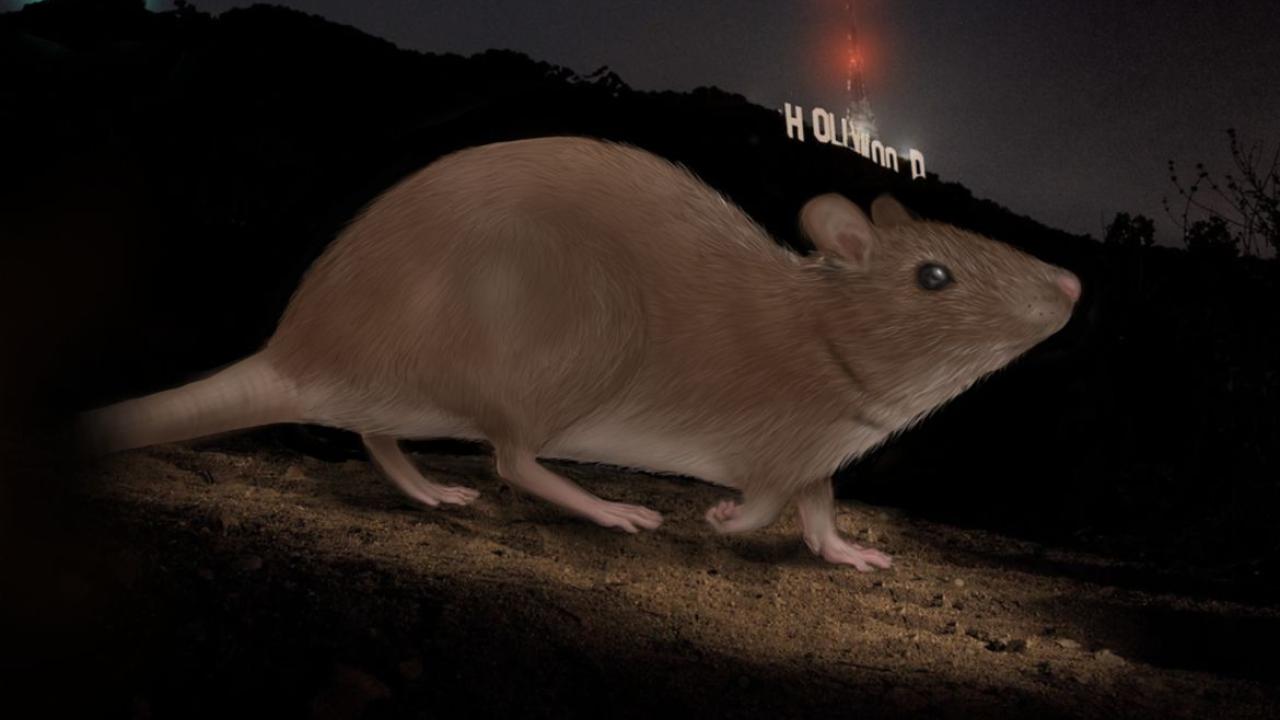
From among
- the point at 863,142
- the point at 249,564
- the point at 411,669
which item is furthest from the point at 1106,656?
the point at 863,142

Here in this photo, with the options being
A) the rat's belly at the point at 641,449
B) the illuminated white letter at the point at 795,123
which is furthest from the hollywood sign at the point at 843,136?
the rat's belly at the point at 641,449

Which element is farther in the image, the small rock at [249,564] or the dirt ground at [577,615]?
the small rock at [249,564]

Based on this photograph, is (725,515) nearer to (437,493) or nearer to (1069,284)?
(437,493)

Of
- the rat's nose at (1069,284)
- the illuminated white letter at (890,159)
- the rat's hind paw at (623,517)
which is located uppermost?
the illuminated white letter at (890,159)

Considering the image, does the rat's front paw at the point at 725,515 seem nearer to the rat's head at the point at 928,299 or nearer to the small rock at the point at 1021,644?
the rat's head at the point at 928,299

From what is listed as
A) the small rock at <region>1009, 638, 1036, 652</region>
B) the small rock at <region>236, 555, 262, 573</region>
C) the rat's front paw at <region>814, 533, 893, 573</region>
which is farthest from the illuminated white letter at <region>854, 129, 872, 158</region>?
the small rock at <region>236, 555, 262, 573</region>

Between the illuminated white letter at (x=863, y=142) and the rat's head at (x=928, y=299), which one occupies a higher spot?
the illuminated white letter at (x=863, y=142)

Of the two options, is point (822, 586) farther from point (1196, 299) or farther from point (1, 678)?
point (1196, 299)
